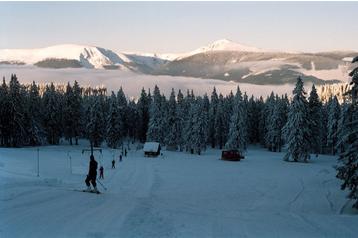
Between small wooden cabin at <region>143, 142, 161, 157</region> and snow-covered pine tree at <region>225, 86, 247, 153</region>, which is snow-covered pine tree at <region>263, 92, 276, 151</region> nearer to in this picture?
snow-covered pine tree at <region>225, 86, 247, 153</region>

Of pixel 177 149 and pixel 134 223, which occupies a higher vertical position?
pixel 134 223

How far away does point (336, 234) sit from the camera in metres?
17.8

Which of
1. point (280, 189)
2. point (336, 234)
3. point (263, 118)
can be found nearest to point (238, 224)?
point (336, 234)

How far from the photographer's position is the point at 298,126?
7794cm

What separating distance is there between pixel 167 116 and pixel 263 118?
37084 mm

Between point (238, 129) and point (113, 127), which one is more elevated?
point (238, 129)

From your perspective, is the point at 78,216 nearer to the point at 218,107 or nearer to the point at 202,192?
the point at 202,192

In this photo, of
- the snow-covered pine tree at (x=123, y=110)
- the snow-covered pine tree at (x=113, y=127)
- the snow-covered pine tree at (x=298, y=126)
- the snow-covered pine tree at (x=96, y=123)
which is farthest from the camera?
the snow-covered pine tree at (x=123, y=110)

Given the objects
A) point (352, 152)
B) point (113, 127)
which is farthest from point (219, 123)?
point (352, 152)

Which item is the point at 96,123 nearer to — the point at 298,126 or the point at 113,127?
the point at 113,127

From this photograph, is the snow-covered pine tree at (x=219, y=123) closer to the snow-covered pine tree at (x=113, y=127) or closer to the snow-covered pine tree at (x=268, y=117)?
the snow-covered pine tree at (x=268, y=117)

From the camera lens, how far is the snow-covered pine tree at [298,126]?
7788cm

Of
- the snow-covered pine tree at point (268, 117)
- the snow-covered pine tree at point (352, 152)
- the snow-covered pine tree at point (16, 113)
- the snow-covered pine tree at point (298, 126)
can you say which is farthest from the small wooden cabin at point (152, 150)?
the snow-covered pine tree at point (352, 152)

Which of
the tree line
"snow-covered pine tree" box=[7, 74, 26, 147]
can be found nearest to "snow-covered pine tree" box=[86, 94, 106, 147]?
the tree line
